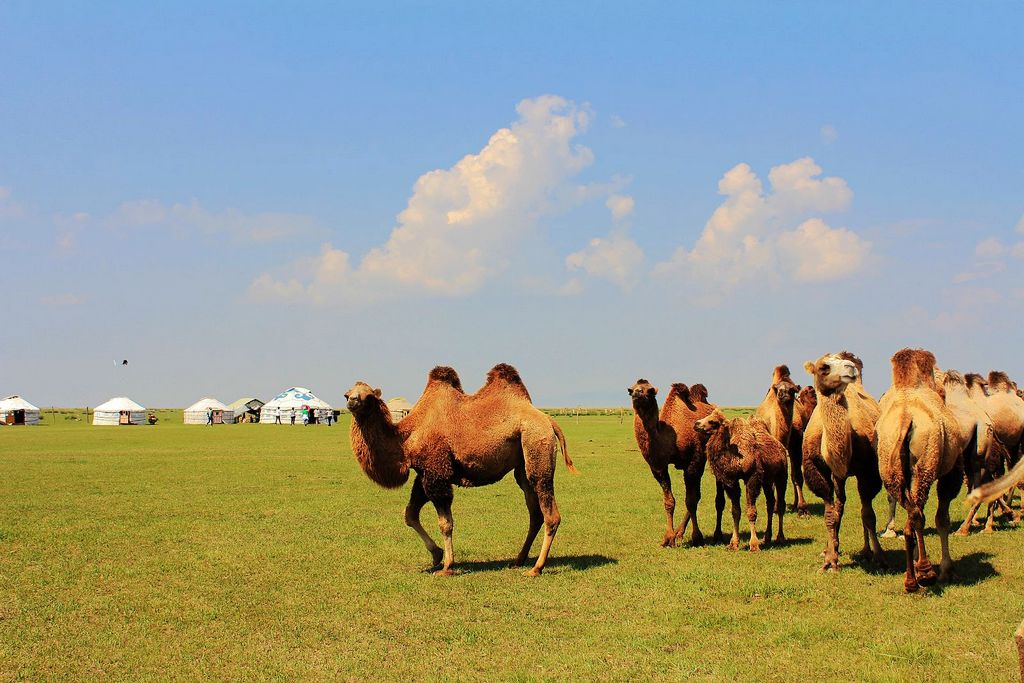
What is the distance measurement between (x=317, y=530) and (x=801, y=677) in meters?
10.4

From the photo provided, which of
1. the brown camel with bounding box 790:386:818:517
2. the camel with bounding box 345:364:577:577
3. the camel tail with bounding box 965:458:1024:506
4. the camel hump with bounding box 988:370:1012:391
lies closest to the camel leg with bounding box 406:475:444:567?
the camel with bounding box 345:364:577:577

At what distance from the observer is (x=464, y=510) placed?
59.2ft

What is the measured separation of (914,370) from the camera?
402 inches

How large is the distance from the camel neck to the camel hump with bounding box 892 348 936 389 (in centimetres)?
674

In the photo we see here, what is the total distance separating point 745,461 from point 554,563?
3.32 m

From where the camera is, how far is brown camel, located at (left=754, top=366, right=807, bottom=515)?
42.7 feet

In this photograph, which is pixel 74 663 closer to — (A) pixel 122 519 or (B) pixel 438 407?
(B) pixel 438 407

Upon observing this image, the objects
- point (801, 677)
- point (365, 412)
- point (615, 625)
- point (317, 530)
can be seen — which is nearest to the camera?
point (801, 677)

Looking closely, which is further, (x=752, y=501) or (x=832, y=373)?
(x=752, y=501)

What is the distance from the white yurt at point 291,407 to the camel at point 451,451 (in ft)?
255

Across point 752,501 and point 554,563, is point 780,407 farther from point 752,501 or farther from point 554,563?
point 554,563

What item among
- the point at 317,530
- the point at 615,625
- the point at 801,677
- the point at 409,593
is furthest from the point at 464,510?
the point at 801,677

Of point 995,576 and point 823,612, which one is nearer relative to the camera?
point 823,612

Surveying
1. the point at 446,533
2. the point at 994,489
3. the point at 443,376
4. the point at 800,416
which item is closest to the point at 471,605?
the point at 446,533
